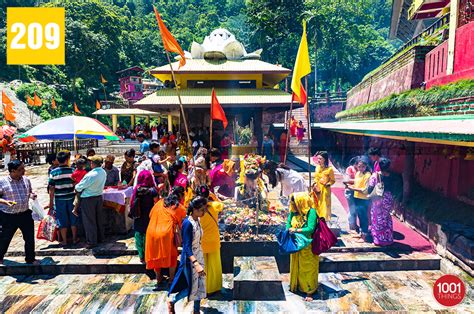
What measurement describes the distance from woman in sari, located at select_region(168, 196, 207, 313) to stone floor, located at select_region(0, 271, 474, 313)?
2.05ft

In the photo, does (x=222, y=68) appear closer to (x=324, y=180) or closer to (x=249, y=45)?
(x=324, y=180)

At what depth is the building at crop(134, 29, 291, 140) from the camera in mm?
15461

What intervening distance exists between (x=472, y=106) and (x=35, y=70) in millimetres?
49366

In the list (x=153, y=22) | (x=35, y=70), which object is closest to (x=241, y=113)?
(x=35, y=70)

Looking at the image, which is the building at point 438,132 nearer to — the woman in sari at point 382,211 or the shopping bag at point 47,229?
the woman in sari at point 382,211

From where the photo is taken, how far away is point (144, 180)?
596 cm

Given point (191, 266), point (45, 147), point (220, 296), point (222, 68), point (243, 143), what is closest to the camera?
point (191, 266)

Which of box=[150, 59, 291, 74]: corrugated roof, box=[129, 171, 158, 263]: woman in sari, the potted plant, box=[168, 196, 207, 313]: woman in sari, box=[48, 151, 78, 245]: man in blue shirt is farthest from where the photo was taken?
box=[150, 59, 291, 74]: corrugated roof

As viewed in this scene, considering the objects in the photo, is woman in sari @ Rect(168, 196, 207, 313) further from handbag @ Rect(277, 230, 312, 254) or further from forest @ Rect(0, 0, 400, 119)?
forest @ Rect(0, 0, 400, 119)

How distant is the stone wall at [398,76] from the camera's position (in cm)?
1096

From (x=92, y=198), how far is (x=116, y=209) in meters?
0.90

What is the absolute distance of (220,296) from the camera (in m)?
5.08

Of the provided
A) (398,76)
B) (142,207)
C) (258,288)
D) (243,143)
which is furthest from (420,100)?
(243,143)

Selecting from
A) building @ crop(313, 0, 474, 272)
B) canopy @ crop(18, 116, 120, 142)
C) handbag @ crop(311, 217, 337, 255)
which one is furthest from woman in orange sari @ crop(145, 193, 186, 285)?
building @ crop(313, 0, 474, 272)
